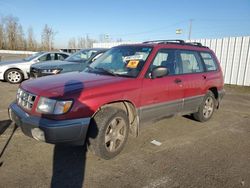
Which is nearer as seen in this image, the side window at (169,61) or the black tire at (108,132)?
the black tire at (108,132)

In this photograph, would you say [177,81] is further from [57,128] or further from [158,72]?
[57,128]

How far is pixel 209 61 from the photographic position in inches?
217

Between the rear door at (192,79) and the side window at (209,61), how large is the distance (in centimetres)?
22

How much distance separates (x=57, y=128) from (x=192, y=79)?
3.10 m

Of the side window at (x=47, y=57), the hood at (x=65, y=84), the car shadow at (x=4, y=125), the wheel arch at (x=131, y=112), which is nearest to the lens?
the hood at (x=65, y=84)

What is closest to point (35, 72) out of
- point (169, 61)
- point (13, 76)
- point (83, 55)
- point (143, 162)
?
point (83, 55)

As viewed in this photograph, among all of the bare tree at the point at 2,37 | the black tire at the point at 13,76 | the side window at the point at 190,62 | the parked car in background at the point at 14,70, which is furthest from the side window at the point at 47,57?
the bare tree at the point at 2,37

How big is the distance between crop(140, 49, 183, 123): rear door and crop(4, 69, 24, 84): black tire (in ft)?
26.9

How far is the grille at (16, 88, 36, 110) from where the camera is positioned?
10.4 feet

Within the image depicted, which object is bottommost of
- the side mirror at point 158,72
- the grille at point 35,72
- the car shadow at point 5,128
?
the car shadow at point 5,128

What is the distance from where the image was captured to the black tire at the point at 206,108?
5.29 meters

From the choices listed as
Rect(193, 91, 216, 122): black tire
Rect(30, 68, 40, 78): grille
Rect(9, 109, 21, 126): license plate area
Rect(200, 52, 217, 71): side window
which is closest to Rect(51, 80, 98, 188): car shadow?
Rect(9, 109, 21, 126): license plate area

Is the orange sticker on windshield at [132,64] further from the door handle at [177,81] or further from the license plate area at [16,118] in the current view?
the license plate area at [16,118]

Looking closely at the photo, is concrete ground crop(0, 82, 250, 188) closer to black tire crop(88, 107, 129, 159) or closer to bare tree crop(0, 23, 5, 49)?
black tire crop(88, 107, 129, 159)
